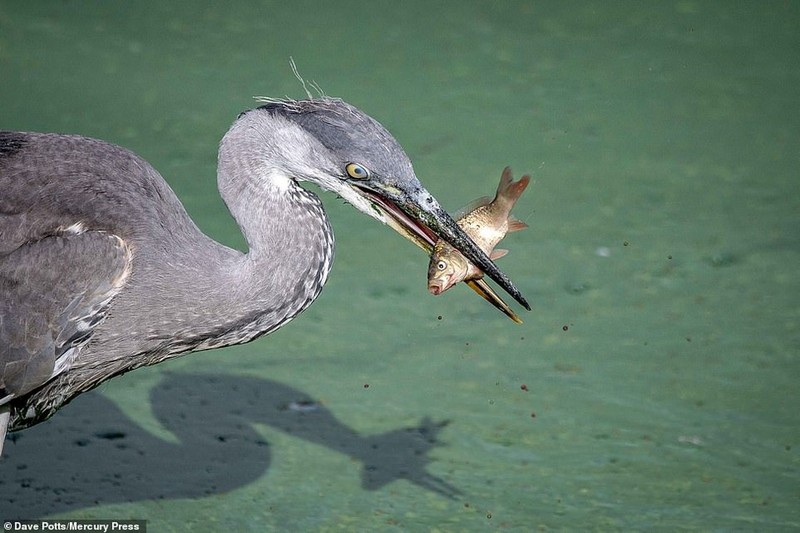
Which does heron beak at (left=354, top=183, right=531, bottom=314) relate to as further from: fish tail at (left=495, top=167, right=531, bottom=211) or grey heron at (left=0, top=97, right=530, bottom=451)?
fish tail at (left=495, top=167, right=531, bottom=211)

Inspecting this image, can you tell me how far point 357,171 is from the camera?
3.28 m

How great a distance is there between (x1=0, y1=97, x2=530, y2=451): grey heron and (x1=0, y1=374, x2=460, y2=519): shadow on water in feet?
2.27

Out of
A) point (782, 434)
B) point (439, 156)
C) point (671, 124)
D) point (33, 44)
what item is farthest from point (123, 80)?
point (782, 434)

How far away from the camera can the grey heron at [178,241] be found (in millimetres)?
3316

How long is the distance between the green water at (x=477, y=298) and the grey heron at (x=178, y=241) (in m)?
0.85

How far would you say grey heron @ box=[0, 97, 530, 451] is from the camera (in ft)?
10.9

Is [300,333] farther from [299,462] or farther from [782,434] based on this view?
[782,434]

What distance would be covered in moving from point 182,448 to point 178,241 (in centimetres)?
113
